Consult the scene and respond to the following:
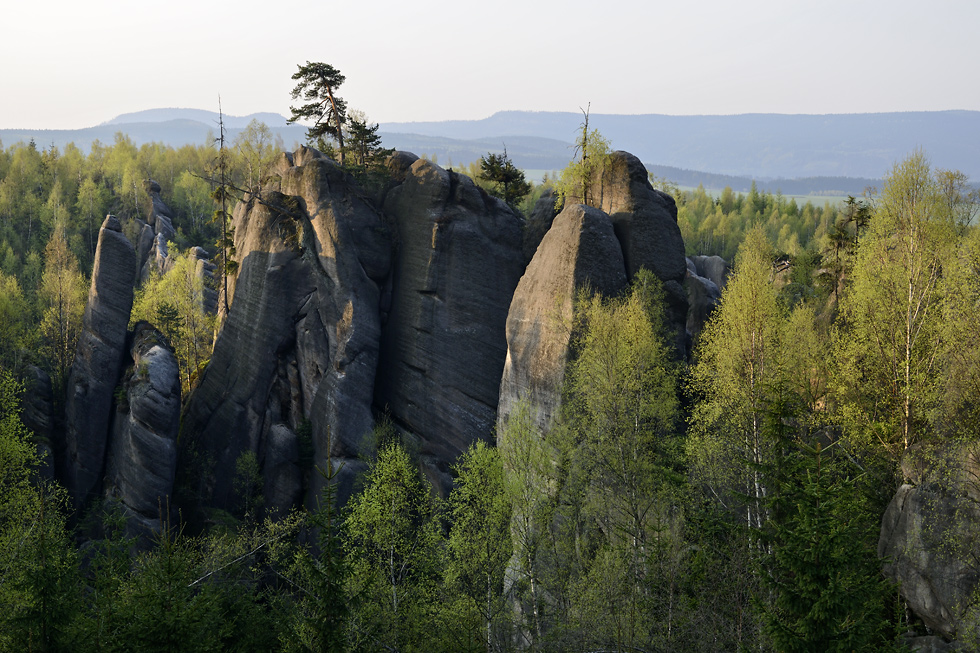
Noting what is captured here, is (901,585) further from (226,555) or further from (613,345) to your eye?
(226,555)

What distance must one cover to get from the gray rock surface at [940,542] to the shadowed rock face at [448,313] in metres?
24.9

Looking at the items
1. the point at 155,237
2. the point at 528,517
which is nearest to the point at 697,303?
the point at 528,517

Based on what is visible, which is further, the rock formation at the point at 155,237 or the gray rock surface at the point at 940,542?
the rock formation at the point at 155,237

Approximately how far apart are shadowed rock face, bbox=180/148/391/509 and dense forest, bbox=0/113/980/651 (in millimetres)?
8886

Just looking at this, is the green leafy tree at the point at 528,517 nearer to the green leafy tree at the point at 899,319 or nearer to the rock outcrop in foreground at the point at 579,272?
the rock outcrop in foreground at the point at 579,272

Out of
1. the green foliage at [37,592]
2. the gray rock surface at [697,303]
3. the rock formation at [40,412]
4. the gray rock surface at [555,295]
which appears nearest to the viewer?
the green foliage at [37,592]

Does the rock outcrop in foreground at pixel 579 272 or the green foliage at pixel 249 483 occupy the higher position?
the rock outcrop in foreground at pixel 579 272

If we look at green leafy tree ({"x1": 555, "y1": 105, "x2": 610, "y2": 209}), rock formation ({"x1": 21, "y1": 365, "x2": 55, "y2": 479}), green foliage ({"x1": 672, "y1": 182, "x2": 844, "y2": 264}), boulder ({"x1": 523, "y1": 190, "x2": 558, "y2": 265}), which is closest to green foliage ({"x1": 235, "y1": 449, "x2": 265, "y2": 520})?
rock formation ({"x1": 21, "y1": 365, "x2": 55, "y2": 479})

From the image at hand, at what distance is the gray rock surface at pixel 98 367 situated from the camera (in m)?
43.4

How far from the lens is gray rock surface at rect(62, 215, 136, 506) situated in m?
43.4

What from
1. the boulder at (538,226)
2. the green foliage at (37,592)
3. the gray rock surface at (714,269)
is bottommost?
the green foliage at (37,592)

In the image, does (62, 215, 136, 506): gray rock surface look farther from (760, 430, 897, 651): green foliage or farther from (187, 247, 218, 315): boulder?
(760, 430, 897, 651): green foliage

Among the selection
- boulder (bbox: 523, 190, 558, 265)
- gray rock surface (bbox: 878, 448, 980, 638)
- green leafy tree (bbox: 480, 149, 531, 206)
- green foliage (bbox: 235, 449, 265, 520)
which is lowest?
green foliage (bbox: 235, 449, 265, 520)

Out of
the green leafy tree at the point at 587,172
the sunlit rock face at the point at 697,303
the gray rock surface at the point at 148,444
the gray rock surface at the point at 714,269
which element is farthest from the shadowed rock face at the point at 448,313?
the gray rock surface at the point at 714,269
